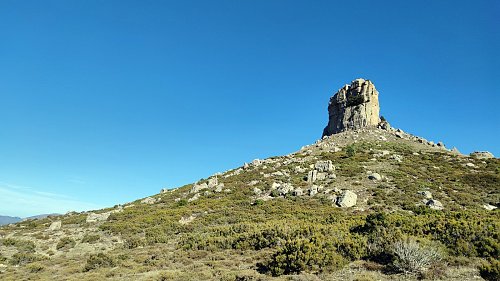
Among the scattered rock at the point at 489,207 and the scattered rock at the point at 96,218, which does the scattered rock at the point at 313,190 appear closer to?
the scattered rock at the point at 489,207

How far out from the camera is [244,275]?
1429 cm

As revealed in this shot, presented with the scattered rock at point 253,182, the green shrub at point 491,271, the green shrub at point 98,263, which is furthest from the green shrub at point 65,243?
the green shrub at point 491,271

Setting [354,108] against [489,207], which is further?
[354,108]

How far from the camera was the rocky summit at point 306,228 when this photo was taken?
575 inches

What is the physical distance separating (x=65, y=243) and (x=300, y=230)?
68.3 ft

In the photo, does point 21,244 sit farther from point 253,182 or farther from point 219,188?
point 253,182

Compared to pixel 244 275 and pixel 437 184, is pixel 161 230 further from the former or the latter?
pixel 437 184

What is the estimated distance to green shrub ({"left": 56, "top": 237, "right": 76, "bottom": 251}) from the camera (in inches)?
1031

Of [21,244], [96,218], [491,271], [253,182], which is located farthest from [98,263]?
[253,182]

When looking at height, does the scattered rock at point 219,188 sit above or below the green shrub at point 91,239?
above

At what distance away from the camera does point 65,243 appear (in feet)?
89.1

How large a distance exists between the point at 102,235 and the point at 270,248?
1861 centimetres

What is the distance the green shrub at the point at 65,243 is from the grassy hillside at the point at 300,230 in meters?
0.19

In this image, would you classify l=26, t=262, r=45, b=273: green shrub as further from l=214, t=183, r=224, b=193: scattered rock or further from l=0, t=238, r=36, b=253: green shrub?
l=214, t=183, r=224, b=193: scattered rock
